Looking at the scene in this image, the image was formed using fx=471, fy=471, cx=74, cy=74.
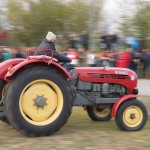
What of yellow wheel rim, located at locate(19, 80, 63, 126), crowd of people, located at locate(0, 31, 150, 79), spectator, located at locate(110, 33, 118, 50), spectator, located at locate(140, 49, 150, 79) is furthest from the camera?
spectator, located at locate(110, 33, 118, 50)

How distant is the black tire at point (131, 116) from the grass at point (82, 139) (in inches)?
5.0

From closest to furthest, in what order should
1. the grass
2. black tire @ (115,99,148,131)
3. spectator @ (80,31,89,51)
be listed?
the grass < black tire @ (115,99,148,131) < spectator @ (80,31,89,51)

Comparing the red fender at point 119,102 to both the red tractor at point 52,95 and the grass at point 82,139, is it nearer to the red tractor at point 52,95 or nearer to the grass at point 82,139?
the red tractor at point 52,95

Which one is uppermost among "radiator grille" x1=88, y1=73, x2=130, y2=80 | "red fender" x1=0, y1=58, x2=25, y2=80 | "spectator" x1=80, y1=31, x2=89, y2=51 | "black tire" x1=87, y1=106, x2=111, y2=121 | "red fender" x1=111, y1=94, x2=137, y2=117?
"spectator" x1=80, y1=31, x2=89, y2=51

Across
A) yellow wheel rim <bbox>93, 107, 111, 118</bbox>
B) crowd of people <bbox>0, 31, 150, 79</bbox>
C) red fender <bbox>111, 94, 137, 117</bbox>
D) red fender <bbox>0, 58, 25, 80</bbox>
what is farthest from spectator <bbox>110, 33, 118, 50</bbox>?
red fender <bbox>0, 58, 25, 80</bbox>

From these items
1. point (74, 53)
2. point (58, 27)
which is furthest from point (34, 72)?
point (58, 27)

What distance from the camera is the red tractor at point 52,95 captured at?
7062 mm

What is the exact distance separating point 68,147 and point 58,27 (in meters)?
19.3

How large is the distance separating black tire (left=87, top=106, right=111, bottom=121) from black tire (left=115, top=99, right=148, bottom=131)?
0.98 meters

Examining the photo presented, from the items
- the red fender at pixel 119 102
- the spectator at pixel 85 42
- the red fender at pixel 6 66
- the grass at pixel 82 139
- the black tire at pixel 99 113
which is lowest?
the grass at pixel 82 139

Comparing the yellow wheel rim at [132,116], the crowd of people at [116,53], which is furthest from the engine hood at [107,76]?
the crowd of people at [116,53]

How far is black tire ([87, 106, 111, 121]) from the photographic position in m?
8.92

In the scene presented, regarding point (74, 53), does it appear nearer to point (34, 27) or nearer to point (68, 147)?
point (34, 27)

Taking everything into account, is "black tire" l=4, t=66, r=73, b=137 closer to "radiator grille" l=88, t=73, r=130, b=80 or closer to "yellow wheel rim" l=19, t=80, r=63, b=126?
"yellow wheel rim" l=19, t=80, r=63, b=126
